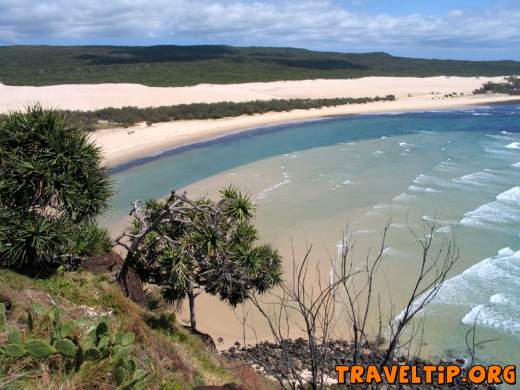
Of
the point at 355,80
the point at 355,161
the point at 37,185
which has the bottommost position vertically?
the point at 355,161

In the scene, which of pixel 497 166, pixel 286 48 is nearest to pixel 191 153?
pixel 497 166

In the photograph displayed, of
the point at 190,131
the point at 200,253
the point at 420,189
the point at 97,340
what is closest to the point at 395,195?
the point at 420,189

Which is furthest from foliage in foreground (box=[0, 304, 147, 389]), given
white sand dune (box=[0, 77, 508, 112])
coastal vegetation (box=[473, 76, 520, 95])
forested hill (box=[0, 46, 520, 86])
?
coastal vegetation (box=[473, 76, 520, 95])

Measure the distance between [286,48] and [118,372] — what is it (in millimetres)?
180195

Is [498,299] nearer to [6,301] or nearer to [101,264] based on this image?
[101,264]

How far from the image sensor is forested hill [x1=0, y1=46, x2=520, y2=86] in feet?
274

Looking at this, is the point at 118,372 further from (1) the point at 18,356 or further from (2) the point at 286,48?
(2) the point at 286,48

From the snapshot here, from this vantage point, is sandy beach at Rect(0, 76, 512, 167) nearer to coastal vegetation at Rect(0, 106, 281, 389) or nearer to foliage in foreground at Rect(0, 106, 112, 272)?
foliage in foreground at Rect(0, 106, 112, 272)

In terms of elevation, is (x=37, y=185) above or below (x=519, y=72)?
below

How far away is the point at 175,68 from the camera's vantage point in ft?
332

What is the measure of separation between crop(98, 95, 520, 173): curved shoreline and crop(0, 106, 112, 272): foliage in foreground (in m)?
10.9

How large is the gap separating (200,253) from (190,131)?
3117cm

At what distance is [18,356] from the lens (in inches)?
188

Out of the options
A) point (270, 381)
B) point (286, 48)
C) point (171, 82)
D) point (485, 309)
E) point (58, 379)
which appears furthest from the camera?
point (286, 48)
